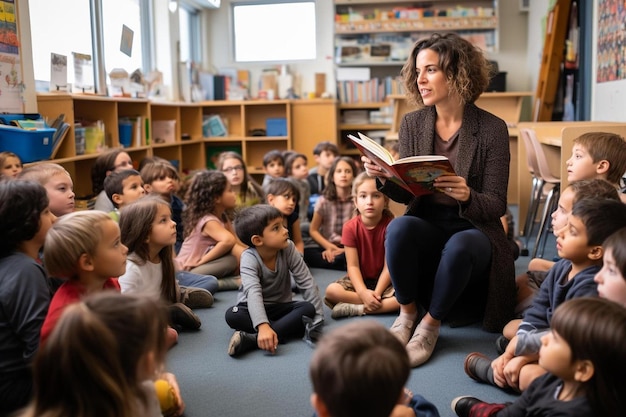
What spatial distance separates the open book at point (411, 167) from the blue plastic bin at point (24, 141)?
6.13 feet

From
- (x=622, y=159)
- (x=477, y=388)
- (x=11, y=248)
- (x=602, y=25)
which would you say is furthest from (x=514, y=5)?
(x=11, y=248)

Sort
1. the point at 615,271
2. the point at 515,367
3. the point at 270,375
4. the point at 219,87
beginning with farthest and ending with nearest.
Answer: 1. the point at 219,87
2. the point at 270,375
3. the point at 515,367
4. the point at 615,271

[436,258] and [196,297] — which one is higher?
[436,258]

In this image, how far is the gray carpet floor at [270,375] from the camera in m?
2.01

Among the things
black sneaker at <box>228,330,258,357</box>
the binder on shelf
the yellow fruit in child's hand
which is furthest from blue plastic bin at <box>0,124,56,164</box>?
the binder on shelf

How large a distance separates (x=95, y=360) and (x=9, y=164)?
217 centimetres

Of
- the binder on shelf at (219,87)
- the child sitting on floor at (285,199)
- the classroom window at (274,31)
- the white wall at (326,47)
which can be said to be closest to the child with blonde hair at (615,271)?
the child sitting on floor at (285,199)

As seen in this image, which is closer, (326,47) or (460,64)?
(460,64)

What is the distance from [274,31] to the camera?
26.2ft

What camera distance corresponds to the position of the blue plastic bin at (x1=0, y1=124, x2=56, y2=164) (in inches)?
130

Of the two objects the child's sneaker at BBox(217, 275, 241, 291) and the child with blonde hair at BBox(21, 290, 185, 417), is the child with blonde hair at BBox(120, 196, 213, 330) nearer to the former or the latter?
the child's sneaker at BBox(217, 275, 241, 291)

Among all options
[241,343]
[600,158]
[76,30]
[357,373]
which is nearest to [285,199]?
[241,343]

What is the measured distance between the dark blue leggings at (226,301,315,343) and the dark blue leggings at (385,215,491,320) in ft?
1.30

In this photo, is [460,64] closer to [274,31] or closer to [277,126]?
[277,126]
